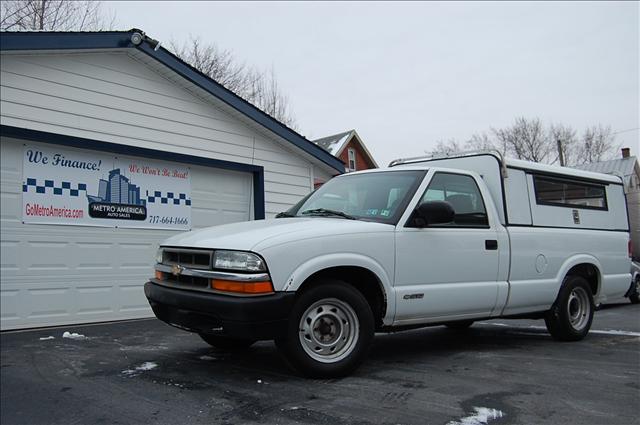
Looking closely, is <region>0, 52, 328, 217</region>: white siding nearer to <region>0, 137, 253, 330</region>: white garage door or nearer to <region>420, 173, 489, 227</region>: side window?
<region>0, 137, 253, 330</region>: white garage door

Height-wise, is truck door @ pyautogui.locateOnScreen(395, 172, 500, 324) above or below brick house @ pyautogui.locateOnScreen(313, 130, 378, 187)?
below

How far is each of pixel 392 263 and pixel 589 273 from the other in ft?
11.6

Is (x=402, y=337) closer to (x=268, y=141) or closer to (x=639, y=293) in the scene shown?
(x=268, y=141)

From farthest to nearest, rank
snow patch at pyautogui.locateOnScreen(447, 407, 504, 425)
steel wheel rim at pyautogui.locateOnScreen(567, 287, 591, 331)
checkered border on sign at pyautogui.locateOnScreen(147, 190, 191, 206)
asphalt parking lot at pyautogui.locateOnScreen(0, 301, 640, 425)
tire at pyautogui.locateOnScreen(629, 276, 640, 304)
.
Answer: tire at pyautogui.locateOnScreen(629, 276, 640, 304)
checkered border on sign at pyautogui.locateOnScreen(147, 190, 191, 206)
steel wheel rim at pyautogui.locateOnScreen(567, 287, 591, 331)
asphalt parking lot at pyautogui.locateOnScreen(0, 301, 640, 425)
snow patch at pyautogui.locateOnScreen(447, 407, 504, 425)

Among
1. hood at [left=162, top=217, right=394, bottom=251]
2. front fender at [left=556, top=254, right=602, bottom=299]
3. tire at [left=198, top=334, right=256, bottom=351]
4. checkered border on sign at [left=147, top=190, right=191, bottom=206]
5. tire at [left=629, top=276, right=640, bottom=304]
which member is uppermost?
checkered border on sign at [left=147, top=190, right=191, bottom=206]

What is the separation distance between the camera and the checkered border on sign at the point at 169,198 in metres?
8.77

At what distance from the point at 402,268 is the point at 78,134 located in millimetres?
5437

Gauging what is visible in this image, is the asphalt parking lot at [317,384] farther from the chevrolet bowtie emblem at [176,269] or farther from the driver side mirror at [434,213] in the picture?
the driver side mirror at [434,213]

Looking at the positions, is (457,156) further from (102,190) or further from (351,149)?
(351,149)

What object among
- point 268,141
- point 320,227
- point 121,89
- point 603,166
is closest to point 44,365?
point 320,227

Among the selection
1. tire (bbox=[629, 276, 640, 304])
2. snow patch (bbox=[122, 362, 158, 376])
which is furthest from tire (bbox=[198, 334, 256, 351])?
tire (bbox=[629, 276, 640, 304])

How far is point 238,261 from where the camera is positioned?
3.95m

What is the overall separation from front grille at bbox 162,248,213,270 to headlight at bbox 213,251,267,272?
0.33 ft

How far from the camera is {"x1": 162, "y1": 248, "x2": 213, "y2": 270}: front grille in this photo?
4.17 m
